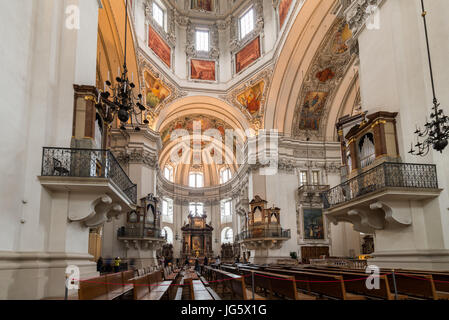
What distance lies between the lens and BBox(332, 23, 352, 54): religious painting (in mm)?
18202

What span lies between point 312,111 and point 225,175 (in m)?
13.6

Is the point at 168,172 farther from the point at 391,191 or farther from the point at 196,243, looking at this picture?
the point at 391,191

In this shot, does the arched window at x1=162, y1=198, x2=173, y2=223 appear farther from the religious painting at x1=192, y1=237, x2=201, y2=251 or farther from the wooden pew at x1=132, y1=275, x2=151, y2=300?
the wooden pew at x1=132, y1=275, x2=151, y2=300

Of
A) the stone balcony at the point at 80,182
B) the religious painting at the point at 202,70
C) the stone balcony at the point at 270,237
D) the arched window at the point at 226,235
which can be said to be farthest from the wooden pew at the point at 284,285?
the arched window at the point at 226,235

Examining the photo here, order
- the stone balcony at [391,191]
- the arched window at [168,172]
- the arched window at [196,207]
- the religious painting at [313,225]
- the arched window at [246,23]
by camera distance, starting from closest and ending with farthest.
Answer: the stone balcony at [391,191]
the religious painting at [313,225]
the arched window at [246,23]
the arched window at [168,172]
the arched window at [196,207]

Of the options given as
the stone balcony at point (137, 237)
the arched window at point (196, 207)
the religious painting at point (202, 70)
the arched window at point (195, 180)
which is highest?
the religious painting at point (202, 70)

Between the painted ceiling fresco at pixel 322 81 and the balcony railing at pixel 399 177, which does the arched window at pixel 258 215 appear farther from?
the balcony railing at pixel 399 177

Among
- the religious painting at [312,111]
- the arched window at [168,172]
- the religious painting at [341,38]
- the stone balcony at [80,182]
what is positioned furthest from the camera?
the arched window at [168,172]

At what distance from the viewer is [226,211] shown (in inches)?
1304

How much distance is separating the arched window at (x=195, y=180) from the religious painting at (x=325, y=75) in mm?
17279

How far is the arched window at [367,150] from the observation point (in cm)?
929

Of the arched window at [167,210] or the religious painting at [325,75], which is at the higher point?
the religious painting at [325,75]

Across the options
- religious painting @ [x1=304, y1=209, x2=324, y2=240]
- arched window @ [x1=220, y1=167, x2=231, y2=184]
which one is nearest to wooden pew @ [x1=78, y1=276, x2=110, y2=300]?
religious painting @ [x1=304, y1=209, x2=324, y2=240]

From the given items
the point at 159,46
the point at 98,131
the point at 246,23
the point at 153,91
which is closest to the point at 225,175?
the point at 246,23
